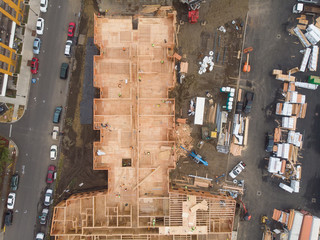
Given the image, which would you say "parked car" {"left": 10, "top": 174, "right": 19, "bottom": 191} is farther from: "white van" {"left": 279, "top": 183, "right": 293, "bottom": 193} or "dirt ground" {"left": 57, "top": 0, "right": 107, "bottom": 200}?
"white van" {"left": 279, "top": 183, "right": 293, "bottom": 193}

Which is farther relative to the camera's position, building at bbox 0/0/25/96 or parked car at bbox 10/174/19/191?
parked car at bbox 10/174/19/191

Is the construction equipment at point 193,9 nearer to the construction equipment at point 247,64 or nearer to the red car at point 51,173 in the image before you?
the construction equipment at point 247,64

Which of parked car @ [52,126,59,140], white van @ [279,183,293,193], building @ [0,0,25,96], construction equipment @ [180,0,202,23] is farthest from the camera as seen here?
white van @ [279,183,293,193]

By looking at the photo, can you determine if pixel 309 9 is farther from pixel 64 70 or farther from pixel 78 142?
pixel 78 142

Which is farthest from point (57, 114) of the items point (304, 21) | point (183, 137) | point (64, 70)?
point (304, 21)

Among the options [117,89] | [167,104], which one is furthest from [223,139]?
[117,89]

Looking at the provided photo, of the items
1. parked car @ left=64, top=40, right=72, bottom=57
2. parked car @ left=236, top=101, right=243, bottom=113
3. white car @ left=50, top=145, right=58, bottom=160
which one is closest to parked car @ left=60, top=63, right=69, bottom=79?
parked car @ left=64, top=40, right=72, bottom=57

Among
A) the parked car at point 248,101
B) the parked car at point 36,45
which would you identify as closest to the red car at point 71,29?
the parked car at point 36,45
